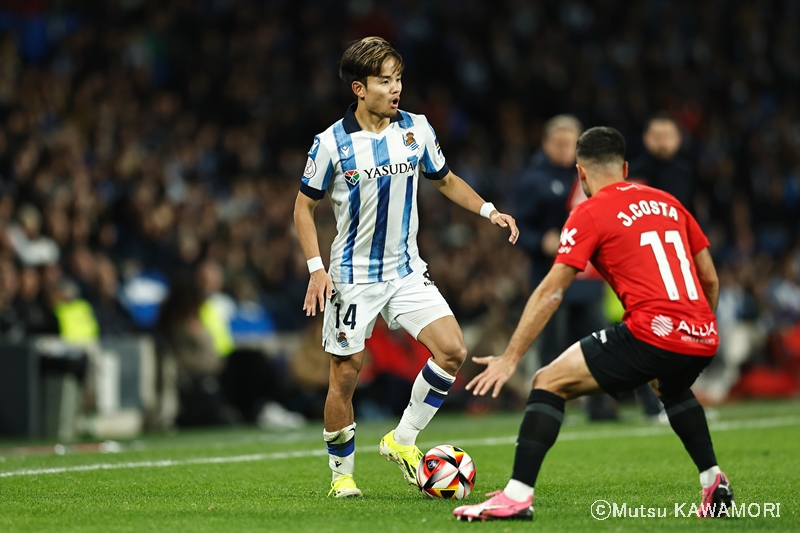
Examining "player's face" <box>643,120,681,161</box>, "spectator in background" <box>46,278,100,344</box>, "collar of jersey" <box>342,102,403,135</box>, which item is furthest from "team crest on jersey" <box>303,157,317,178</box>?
"spectator in background" <box>46,278,100,344</box>

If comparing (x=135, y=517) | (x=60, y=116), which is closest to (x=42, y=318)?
(x=60, y=116)

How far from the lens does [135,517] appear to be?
563 cm

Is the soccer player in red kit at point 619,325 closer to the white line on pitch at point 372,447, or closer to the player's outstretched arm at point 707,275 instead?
the player's outstretched arm at point 707,275

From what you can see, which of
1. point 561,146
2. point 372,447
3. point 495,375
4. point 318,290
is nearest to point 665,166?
point 561,146

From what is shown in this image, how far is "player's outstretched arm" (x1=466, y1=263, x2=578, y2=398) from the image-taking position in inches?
205

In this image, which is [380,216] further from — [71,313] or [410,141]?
[71,313]

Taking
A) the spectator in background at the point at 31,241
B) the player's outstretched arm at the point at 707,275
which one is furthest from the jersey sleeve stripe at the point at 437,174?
the spectator in background at the point at 31,241

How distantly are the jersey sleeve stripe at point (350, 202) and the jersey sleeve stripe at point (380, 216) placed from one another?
0.11 metres

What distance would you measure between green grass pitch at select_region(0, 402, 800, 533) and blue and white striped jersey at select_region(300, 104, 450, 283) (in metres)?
1.34

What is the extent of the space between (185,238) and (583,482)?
8.45 m

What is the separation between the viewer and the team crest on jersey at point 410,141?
662 centimetres

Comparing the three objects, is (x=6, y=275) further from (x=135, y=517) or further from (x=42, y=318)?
(x=135, y=517)

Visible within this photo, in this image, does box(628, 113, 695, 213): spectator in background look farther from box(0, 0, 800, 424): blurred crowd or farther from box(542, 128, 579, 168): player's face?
box(542, 128, 579, 168): player's face

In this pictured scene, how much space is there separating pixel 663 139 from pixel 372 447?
393 cm
